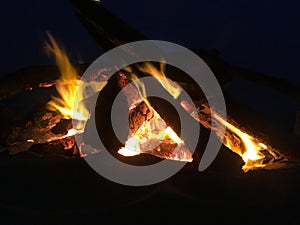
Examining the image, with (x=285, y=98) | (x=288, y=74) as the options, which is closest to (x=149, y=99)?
(x=285, y=98)

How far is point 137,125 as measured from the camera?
470 cm

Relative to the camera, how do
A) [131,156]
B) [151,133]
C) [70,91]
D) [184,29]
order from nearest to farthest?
[131,156] < [151,133] < [70,91] < [184,29]

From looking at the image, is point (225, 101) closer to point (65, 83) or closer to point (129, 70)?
point (129, 70)

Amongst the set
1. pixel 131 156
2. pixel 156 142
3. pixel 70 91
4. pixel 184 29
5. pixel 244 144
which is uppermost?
pixel 184 29

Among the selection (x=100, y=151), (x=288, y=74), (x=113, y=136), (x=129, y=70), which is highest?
(x=288, y=74)

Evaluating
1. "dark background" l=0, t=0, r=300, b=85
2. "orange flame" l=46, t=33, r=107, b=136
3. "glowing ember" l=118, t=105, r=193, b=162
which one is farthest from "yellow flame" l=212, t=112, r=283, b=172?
"dark background" l=0, t=0, r=300, b=85

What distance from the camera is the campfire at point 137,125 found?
4059mm

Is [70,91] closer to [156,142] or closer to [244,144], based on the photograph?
[156,142]

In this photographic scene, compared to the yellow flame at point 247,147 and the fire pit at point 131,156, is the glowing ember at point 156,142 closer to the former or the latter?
the fire pit at point 131,156

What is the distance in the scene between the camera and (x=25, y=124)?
4.75 m

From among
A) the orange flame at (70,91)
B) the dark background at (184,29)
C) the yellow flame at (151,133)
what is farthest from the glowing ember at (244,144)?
the dark background at (184,29)

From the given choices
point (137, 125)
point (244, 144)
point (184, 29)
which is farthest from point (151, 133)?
point (184, 29)

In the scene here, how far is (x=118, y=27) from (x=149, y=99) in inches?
39.7

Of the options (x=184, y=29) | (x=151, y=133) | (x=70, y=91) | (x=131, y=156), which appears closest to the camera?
(x=131, y=156)
